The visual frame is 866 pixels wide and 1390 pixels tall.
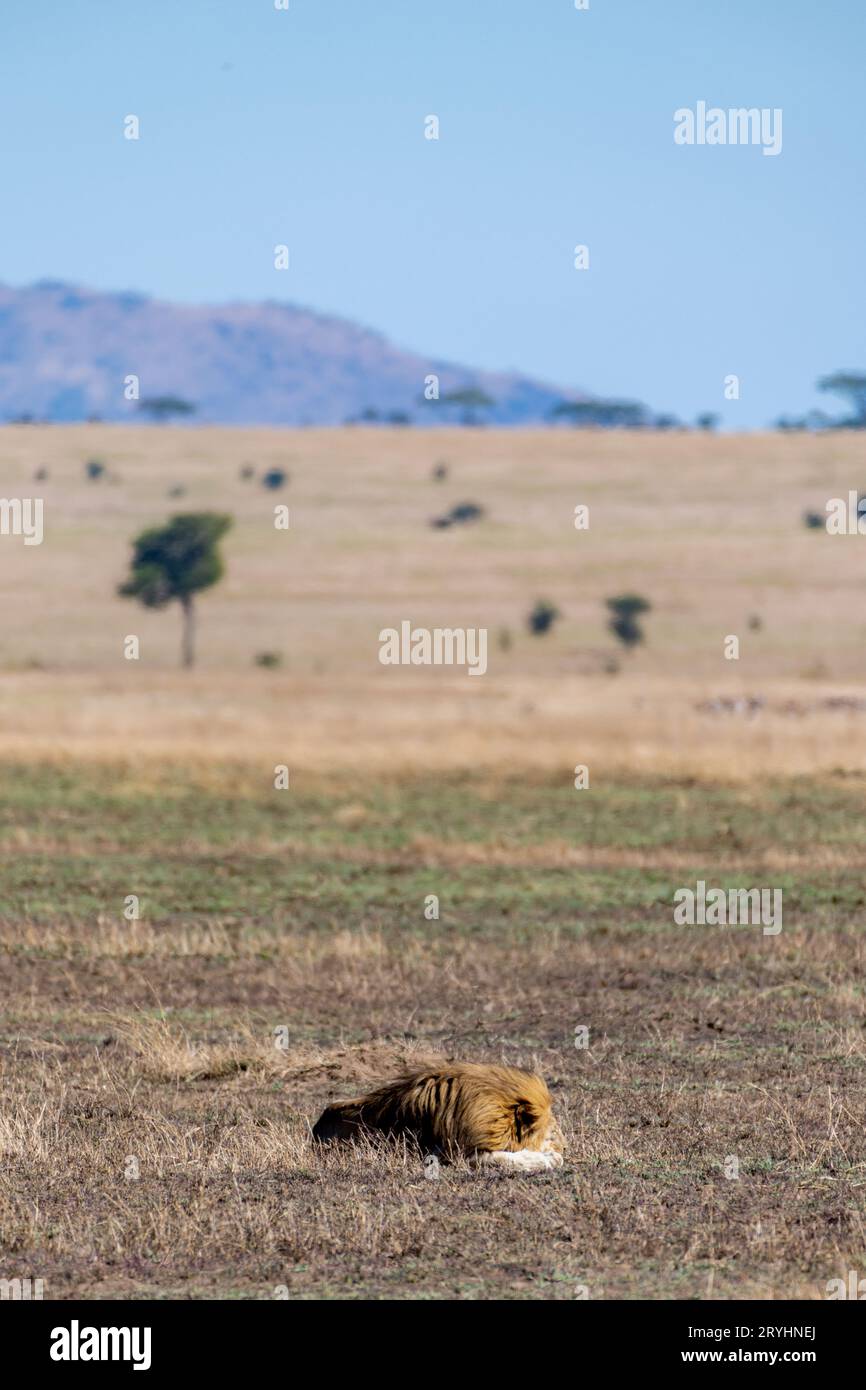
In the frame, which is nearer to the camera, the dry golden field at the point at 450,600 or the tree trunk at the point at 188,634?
the dry golden field at the point at 450,600

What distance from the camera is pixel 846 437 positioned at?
108 m

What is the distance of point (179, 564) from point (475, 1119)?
6336cm

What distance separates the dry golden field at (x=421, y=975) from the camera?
7.55m

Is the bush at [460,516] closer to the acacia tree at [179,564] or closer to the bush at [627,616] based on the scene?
the bush at [627,616]

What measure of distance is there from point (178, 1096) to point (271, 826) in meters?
14.9

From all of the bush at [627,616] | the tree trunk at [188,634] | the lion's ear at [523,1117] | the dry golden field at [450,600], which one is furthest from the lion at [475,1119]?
the bush at [627,616]

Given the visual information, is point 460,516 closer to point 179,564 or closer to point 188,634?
point 179,564

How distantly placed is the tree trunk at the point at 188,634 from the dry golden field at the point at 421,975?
7.97 meters

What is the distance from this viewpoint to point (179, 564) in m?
71.2

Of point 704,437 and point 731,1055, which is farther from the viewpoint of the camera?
point 704,437

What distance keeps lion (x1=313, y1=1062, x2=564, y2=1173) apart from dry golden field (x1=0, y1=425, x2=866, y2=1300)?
16 cm
